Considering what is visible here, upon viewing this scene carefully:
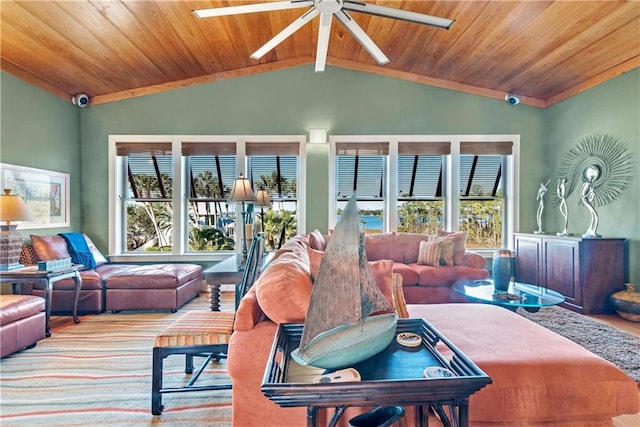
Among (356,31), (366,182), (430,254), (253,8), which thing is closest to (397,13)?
(356,31)

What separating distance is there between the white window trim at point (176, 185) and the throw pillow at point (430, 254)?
5.97 feet

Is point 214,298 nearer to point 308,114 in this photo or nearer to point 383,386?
point 383,386

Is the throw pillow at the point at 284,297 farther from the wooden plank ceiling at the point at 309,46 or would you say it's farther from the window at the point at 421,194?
the window at the point at 421,194

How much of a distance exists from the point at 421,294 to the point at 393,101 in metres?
2.91

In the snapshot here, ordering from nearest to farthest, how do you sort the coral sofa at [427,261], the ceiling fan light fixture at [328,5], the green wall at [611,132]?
the ceiling fan light fixture at [328,5] → the green wall at [611,132] → the coral sofa at [427,261]

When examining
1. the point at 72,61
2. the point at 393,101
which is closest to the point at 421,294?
the point at 393,101

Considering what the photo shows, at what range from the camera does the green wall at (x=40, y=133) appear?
12.8 ft

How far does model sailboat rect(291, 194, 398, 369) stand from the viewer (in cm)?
103

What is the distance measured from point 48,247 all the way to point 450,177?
5443 mm

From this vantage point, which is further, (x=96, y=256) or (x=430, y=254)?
(x=96, y=256)

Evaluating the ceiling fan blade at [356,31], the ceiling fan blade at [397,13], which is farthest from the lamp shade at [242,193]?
the ceiling fan blade at [397,13]

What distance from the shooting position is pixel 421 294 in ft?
13.4

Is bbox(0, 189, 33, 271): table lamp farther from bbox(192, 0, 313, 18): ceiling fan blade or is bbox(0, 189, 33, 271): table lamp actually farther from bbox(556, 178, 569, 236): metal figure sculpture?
bbox(556, 178, 569, 236): metal figure sculpture

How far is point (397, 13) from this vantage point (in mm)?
2404
